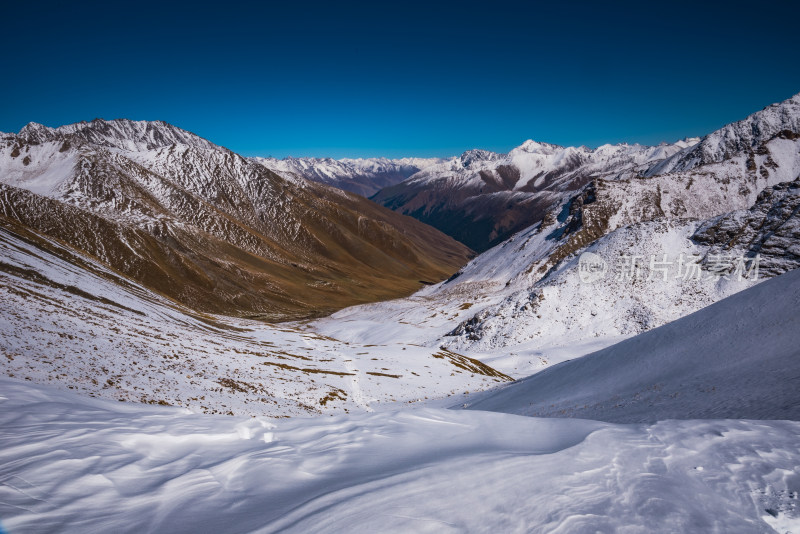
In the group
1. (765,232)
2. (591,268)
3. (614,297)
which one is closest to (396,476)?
(614,297)

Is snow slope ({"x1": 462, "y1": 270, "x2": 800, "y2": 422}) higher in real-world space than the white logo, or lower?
lower

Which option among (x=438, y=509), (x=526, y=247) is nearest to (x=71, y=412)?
(x=438, y=509)

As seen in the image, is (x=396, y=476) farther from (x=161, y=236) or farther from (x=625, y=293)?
(x=161, y=236)

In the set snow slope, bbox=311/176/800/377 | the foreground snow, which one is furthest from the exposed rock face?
the foreground snow

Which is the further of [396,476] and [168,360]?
[168,360]

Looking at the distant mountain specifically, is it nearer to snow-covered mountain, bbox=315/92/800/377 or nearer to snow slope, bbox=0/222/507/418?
snow slope, bbox=0/222/507/418

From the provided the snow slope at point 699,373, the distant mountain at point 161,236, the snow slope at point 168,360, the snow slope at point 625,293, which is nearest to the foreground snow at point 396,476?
the snow slope at point 699,373

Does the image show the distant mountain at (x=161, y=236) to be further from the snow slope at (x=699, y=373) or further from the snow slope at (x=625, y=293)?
the snow slope at (x=699, y=373)
